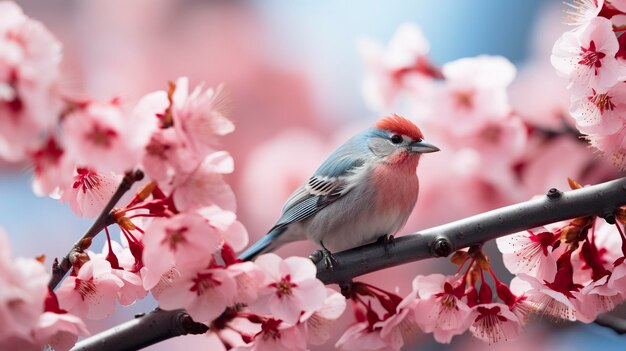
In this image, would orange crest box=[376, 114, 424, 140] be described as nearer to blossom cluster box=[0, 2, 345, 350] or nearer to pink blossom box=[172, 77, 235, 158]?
blossom cluster box=[0, 2, 345, 350]

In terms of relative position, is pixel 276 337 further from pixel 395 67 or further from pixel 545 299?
pixel 395 67

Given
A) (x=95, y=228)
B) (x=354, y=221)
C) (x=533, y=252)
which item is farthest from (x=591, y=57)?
(x=95, y=228)

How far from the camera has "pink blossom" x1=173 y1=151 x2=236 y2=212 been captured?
52.3 inches

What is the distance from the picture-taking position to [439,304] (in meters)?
1.72

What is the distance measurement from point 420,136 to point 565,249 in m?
0.81

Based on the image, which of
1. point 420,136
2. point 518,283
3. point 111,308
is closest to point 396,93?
point 420,136

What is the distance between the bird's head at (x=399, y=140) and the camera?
7.91 ft

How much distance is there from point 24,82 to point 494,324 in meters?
1.10

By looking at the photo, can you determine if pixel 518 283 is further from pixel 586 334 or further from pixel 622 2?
pixel 586 334

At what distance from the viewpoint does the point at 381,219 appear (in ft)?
7.39

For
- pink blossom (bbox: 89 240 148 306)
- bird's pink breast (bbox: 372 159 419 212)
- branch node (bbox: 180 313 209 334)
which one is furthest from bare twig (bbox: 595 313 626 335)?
pink blossom (bbox: 89 240 148 306)

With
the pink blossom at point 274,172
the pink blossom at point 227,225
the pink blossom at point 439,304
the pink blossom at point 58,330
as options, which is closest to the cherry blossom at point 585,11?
the pink blossom at point 439,304

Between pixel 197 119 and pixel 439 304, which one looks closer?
pixel 197 119

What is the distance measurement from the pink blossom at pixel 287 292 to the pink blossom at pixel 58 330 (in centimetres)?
33
